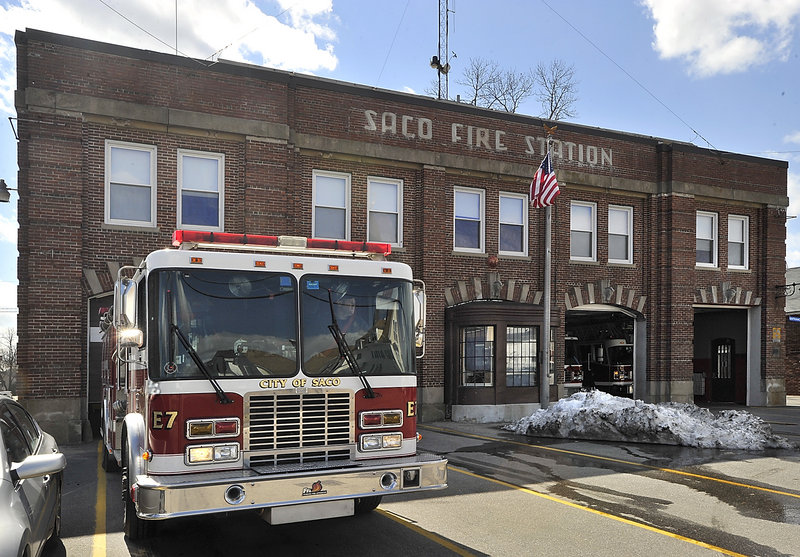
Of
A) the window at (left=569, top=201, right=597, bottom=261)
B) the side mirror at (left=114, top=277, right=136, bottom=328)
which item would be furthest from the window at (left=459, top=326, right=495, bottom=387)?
the side mirror at (left=114, top=277, right=136, bottom=328)

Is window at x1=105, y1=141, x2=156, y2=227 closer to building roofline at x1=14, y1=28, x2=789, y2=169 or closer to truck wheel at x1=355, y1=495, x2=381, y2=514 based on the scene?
building roofline at x1=14, y1=28, x2=789, y2=169

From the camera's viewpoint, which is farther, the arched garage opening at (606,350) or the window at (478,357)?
the arched garage opening at (606,350)

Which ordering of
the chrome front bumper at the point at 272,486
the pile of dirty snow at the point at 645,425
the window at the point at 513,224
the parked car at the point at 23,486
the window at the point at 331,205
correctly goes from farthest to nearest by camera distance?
the window at the point at 513,224
the window at the point at 331,205
the pile of dirty snow at the point at 645,425
the chrome front bumper at the point at 272,486
the parked car at the point at 23,486

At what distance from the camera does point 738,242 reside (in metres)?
22.1

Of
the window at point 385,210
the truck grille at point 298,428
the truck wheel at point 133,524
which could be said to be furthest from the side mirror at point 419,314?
the window at point 385,210

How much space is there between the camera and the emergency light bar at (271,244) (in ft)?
22.0

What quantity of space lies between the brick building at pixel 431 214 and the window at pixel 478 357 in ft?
0.16

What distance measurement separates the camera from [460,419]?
16.9 meters

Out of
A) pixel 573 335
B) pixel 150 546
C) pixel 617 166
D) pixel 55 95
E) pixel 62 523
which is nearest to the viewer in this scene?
pixel 150 546

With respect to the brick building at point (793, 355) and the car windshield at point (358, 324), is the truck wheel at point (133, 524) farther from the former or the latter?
the brick building at point (793, 355)

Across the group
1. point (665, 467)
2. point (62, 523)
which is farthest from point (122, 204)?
point (665, 467)

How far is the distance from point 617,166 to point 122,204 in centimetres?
1354

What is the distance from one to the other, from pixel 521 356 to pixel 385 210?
5076 mm

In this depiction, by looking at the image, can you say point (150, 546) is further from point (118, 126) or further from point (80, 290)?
point (118, 126)
